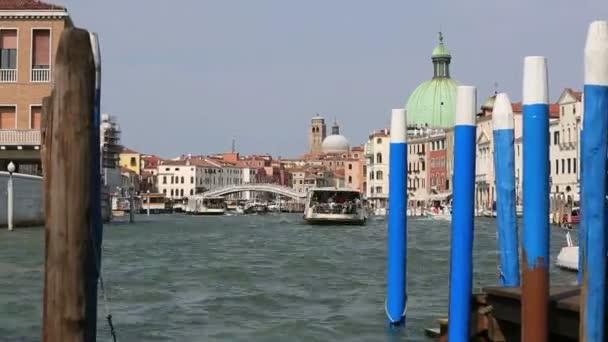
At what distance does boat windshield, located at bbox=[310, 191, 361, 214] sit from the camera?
4341 centimetres

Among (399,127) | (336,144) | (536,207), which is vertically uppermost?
(336,144)

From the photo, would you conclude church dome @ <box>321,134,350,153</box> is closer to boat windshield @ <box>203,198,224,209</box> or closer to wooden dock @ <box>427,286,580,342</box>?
boat windshield @ <box>203,198,224,209</box>

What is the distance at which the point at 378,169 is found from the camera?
98938 mm

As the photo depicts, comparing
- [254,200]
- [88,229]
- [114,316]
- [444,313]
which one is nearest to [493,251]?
[444,313]

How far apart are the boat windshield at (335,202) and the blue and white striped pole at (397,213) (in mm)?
34940

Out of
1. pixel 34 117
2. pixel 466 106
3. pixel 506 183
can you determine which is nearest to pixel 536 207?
pixel 466 106

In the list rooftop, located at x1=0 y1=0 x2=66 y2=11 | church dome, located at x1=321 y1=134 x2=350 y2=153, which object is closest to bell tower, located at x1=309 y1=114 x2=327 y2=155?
church dome, located at x1=321 y1=134 x2=350 y2=153

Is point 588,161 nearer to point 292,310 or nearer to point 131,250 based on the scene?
point 292,310

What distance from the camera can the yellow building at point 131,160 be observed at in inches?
4218

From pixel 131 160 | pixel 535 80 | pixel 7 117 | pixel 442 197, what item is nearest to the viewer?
pixel 535 80

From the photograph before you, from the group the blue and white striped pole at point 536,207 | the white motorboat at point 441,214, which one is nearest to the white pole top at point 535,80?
the blue and white striped pole at point 536,207

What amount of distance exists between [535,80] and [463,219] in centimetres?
142

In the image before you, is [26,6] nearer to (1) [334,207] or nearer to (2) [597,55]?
(1) [334,207]

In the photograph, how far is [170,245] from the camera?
24375 mm
